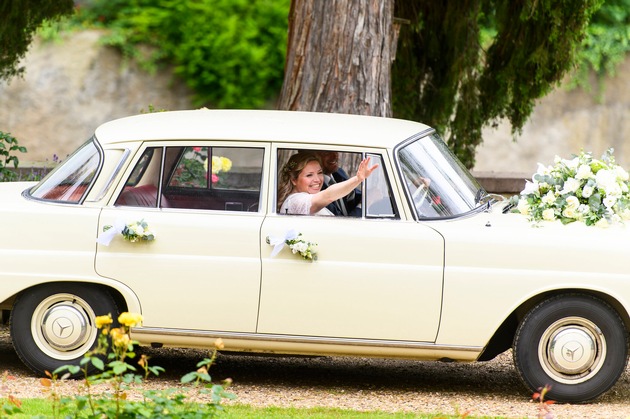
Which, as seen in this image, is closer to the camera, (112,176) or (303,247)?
(303,247)

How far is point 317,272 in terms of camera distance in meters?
6.92

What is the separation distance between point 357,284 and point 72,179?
6.24 feet

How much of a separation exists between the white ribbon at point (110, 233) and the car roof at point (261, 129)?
0.60m

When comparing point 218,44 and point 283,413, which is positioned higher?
point 218,44

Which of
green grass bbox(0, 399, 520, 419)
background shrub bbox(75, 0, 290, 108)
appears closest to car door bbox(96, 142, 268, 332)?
green grass bbox(0, 399, 520, 419)

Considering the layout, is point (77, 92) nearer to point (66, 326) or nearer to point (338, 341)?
point (66, 326)

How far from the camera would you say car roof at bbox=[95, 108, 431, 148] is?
713cm

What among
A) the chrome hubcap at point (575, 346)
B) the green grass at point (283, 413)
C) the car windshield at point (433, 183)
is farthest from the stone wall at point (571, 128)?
the green grass at point (283, 413)

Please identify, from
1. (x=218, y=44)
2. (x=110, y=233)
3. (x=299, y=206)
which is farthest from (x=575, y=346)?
(x=218, y=44)

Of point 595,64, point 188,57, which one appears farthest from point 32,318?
point 595,64

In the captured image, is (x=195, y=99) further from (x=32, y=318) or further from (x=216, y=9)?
(x=32, y=318)

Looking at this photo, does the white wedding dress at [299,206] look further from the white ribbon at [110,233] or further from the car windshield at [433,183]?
the white ribbon at [110,233]

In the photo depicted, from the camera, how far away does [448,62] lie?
1229 cm

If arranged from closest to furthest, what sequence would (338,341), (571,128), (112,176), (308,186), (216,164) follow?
(338,341) → (112,176) → (308,186) → (216,164) → (571,128)
